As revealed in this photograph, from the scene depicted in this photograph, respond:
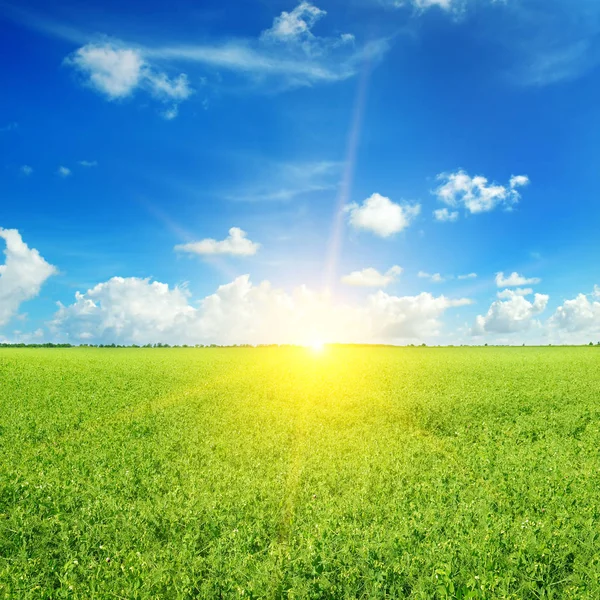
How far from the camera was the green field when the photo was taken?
25.2 ft

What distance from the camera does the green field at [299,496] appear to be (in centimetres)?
768

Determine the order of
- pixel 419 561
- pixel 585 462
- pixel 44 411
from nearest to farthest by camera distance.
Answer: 1. pixel 419 561
2. pixel 585 462
3. pixel 44 411

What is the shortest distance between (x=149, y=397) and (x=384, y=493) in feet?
48.9

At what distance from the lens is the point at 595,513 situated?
9945 mm

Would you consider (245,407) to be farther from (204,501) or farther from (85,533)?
(85,533)

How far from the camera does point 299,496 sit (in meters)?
11.2

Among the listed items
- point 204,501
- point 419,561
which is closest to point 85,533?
point 204,501

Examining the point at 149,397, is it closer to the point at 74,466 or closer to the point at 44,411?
the point at 44,411

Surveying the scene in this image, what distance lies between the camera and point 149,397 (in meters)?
22.8

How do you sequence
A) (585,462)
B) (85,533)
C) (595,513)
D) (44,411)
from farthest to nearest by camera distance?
(44,411), (585,462), (595,513), (85,533)

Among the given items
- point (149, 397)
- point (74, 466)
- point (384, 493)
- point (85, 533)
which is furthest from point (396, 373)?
point (85, 533)

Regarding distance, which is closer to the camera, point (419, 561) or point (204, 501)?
point (419, 561)

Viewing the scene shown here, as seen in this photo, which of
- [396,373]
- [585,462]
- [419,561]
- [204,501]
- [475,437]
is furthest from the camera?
[396,373]

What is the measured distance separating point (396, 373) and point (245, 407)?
15.0m
